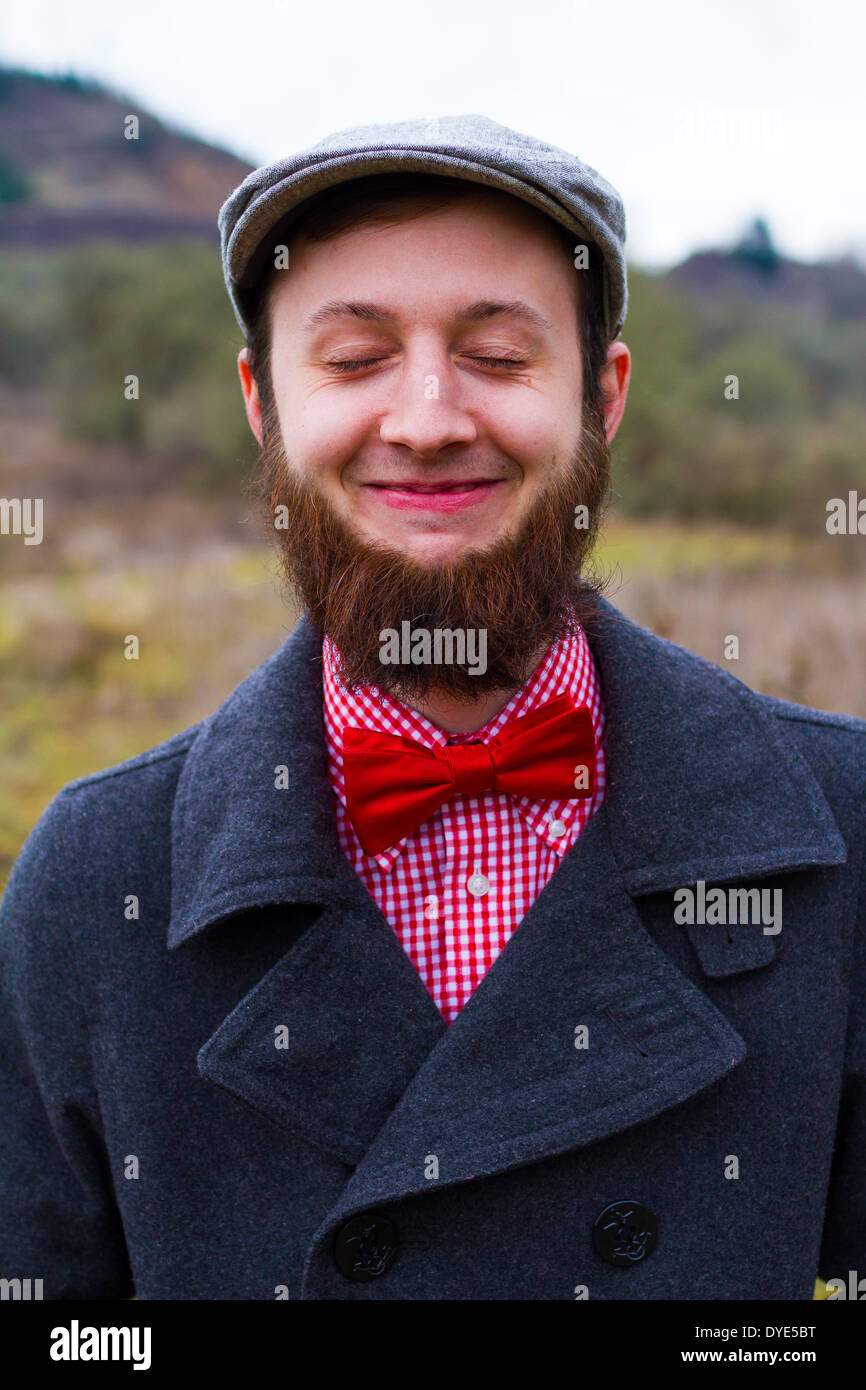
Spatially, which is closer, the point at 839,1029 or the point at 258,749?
the point at 839,1029

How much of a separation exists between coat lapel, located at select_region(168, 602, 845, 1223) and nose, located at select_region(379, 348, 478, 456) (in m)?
0.62

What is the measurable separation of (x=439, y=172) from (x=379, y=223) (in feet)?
0.44

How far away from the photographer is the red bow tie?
1955mm

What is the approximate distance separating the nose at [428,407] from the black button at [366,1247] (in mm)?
1304

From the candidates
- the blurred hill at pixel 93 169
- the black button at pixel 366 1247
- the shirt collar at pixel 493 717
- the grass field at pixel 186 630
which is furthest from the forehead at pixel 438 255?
the blurred hill at pixel 93 169

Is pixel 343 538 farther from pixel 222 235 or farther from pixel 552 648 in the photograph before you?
pixel 222 235

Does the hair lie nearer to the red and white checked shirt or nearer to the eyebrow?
the eyebrow

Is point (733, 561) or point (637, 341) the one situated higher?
point (637, 341)
